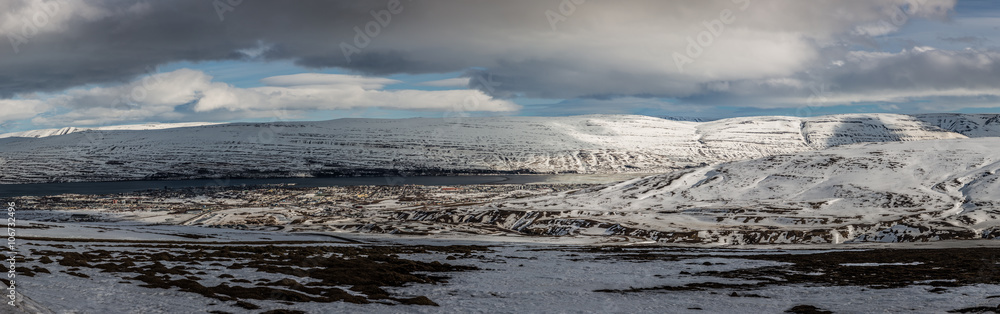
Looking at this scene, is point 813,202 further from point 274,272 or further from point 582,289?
point 274,272

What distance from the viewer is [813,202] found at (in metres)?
155

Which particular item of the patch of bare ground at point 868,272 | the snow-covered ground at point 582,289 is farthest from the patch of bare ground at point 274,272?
the patch of bare ground at point 868,272

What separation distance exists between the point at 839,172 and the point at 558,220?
8840cm

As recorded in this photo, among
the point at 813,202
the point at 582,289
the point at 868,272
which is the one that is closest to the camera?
the point at 582,289

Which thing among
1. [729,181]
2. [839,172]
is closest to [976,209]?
[839,172]

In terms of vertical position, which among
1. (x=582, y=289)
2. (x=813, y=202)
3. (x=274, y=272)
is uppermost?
(x=274, y=272)

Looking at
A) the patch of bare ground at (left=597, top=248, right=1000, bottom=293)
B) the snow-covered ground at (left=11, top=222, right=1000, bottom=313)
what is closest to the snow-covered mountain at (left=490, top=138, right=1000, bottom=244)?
the patch of bare ground at (left=597, top=248, right=1000, bottom=293)

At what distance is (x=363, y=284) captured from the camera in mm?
42438

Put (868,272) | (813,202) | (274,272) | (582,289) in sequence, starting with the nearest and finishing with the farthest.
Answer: (582,289) < (274,272) < (868,272) < (813,202)

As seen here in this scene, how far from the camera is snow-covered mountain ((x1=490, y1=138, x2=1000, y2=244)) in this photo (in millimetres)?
118062

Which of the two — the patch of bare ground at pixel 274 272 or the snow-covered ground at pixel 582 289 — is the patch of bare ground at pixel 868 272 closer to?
the snow-covered ground at pixel 582 289

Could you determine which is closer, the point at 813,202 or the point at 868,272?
the point at 868,272

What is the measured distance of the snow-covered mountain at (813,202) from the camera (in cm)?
11806

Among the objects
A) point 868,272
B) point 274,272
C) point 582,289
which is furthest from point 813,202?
point 274,272
